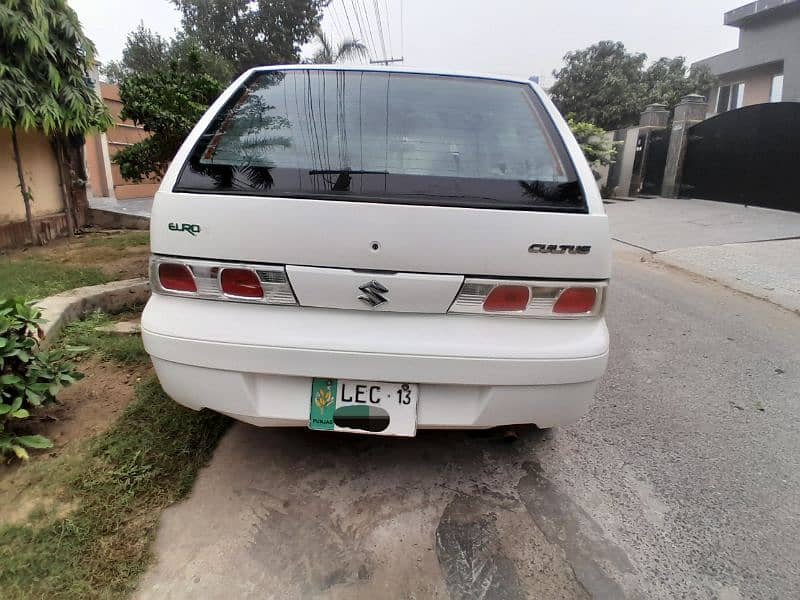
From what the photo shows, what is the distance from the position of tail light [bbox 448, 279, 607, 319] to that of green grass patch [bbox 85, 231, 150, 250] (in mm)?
5481

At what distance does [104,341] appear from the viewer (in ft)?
10.6

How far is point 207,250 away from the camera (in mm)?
1759

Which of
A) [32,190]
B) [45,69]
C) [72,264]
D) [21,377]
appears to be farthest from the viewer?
[32,190]

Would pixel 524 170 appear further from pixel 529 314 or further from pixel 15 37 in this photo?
pixel 15 37

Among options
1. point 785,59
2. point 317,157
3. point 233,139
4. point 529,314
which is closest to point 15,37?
point 233,139

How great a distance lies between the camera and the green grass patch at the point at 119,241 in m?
6.13

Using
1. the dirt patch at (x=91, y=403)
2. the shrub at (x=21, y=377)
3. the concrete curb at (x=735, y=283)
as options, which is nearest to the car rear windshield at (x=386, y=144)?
the shrub at (x=21, y=377)

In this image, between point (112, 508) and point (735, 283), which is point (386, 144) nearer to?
point (112, 508)

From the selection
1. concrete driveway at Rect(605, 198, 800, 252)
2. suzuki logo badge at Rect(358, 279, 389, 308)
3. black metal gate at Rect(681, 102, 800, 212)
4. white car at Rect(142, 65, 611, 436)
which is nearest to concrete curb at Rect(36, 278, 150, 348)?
white car at Rect(142, 65, 611, 436)

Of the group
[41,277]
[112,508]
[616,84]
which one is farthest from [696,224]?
[616,84]

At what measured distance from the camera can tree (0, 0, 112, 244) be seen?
4.50 metres

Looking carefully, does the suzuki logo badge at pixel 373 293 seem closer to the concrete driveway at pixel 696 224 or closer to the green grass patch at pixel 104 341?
the green grass patch at pixel 104 341

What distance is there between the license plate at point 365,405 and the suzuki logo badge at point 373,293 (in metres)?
0.29

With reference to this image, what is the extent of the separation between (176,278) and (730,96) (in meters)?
31.5
